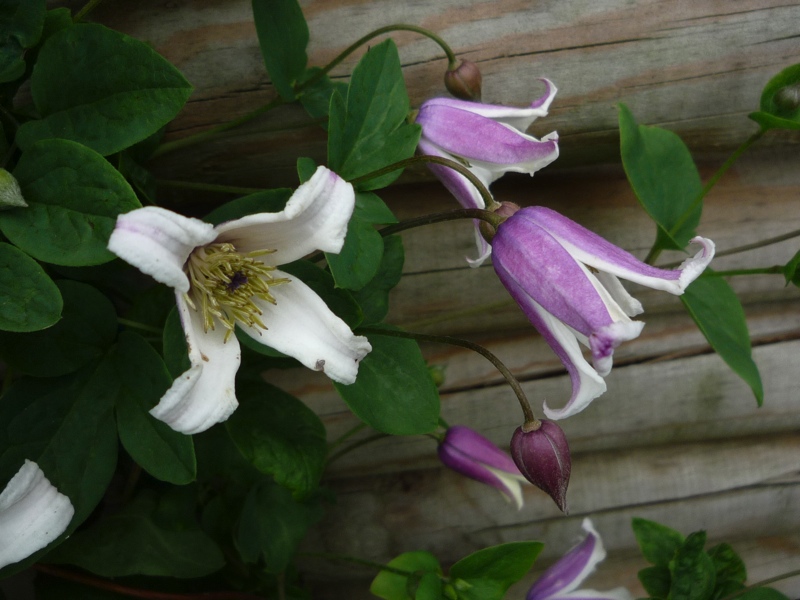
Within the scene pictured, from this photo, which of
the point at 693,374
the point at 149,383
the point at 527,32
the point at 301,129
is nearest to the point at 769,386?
the point at 693,374

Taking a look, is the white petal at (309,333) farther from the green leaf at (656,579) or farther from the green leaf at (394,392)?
the green leaf at (656,579)

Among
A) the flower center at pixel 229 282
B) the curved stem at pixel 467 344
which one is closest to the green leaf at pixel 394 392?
the curved stem at pixel 467 344

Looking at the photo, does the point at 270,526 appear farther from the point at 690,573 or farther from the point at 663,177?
the point at 663,177

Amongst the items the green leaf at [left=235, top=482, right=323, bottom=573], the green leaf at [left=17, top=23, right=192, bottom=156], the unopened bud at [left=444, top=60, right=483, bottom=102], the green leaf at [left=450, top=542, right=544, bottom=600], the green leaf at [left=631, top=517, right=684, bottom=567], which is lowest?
the green leaf at [left=631, top=517, right=684, bottom=567]

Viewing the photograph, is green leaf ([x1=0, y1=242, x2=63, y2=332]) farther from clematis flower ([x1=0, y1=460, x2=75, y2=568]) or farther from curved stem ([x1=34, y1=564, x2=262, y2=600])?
curved stem ([x1=34, y1=564, x2=262, y2=600])

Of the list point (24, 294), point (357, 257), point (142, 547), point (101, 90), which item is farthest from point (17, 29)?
point (142, 547)

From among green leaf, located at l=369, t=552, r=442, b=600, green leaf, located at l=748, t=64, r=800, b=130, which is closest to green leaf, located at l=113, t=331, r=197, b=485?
green leaf, located at l=369, t=552, r=442, b=600

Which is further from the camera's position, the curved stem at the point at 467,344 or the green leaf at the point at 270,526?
the green leaf at the point at 270,526
